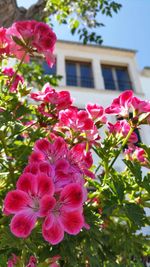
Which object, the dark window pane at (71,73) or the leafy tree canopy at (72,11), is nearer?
the leafy tree canopy at (72,11)

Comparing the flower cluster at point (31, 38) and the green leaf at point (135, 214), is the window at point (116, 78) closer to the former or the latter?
the flower cluster at point (31, 38)

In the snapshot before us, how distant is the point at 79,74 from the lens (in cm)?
1076

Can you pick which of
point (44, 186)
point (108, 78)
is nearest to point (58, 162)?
point (44, 186)

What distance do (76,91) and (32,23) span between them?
346 inches

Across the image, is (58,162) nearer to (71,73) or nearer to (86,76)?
(71,73)

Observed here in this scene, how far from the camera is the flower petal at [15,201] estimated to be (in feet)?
2.31

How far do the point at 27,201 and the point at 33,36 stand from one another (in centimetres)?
78

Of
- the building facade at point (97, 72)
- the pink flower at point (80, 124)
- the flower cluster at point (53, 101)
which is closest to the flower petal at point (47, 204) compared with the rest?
the pink flower at point (80, 124)

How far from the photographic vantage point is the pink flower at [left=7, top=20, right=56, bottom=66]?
4.05 feet

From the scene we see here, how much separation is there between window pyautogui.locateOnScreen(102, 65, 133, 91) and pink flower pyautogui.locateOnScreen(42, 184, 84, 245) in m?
10.1

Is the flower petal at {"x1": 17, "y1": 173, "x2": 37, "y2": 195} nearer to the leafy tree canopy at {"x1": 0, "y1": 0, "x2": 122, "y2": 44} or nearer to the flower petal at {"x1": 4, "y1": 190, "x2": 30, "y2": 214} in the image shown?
the flower petal at {"x1": 4, "y1": 190, "x2": 30, "y2": 214}

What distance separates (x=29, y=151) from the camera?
1308mm

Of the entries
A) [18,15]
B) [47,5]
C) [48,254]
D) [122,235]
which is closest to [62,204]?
[48,254]

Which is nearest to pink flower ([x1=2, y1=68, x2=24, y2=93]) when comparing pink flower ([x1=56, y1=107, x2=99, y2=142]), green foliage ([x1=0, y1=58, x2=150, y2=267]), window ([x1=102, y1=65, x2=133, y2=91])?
green foliage ([x1=0, y1=58, x2=150, y2=267])
